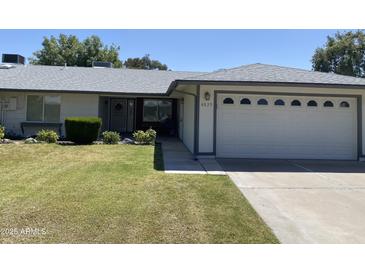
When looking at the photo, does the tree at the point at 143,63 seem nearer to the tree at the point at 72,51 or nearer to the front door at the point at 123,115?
the tree at the point at 72,51

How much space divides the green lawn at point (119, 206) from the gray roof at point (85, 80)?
322 inches

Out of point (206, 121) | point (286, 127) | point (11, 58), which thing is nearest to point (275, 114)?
point (286, 127)

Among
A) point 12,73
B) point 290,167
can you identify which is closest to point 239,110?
point 290,167

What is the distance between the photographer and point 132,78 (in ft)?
64.4

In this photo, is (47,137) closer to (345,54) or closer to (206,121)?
(206,121)

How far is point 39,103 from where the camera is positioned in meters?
16.7

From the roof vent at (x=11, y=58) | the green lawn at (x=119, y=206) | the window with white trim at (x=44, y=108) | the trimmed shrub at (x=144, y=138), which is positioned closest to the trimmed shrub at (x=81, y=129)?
the trimmed shrub at (x=144, y=138)

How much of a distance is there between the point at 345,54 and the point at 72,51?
30.6m

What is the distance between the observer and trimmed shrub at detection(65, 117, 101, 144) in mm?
13711

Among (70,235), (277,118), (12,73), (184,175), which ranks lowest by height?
(70,235)

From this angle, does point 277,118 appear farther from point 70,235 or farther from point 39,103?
point 39,103

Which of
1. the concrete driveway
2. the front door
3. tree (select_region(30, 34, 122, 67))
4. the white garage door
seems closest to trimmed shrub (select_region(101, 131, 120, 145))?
the white garage door

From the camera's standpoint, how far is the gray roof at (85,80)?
54.3 feet

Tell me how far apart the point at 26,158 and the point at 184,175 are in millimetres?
5298
